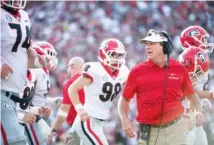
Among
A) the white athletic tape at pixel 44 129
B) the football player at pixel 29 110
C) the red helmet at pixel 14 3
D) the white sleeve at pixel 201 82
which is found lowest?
the white athletic tape at pixel 44 129

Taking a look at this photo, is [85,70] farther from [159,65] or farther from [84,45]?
[84,45]

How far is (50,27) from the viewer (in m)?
17.5

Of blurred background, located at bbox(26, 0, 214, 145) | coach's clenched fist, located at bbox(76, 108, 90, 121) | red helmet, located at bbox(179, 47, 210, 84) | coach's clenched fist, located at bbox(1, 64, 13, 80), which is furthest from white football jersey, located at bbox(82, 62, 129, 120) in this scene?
blurred background, located at bbox(26, 0, 214, 145)

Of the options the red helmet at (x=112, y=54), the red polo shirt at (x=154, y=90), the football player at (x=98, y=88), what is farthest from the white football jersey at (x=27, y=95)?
the red polo shirt at (x=154, y=90)

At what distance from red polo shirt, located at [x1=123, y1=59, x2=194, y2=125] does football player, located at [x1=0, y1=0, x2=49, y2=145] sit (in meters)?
1.04

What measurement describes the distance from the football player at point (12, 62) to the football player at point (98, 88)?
1581mm

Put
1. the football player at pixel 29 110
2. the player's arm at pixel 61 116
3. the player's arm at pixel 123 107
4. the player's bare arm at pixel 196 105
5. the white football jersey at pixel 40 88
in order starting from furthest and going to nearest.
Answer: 1. the player's arm at pixel 61 116
2. the white football jersey at pixel 40 88
3. the football player at pixel 29 110
4. the player's bare arm at pixel 196 105
5. the player's arm at pixel 123 107

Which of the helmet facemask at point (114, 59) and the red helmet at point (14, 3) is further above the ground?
the red helmet at point (14, 3)

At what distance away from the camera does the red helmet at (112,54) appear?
24.7ft

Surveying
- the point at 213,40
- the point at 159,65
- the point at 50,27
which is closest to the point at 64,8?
the point at 50,27

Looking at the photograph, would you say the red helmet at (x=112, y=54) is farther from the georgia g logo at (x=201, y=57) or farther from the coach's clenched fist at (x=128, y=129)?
the coach's clenched fist at (x=128, y=129)

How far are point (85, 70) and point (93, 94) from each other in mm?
296

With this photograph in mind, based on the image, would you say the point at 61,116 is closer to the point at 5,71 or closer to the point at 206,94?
the point at 206,94

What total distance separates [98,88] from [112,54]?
456mm
